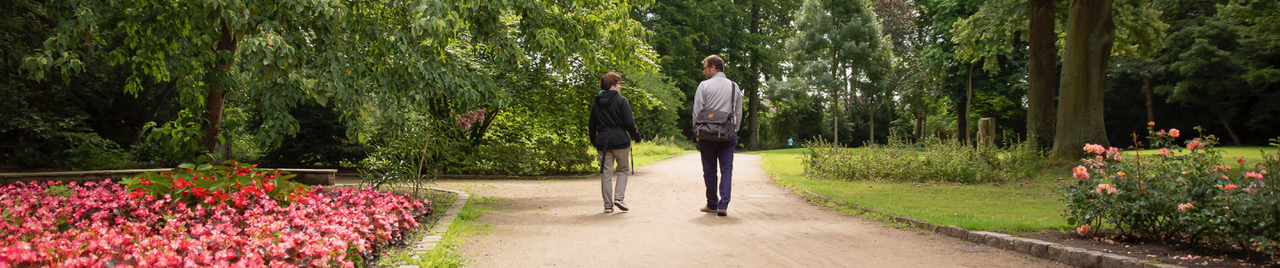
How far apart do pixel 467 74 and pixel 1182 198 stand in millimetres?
5989

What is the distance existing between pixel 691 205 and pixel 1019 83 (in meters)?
30.0

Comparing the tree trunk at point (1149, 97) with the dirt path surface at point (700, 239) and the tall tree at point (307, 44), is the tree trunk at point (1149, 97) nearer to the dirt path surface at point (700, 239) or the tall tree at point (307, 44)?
the dirt path surface at point (700, 239)

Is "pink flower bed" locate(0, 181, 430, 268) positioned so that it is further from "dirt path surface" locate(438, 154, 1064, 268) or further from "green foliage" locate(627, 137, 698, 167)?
"green foliage" locate(627, 137, 698, 167)

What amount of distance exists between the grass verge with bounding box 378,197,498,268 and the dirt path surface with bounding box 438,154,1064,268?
0.11 m

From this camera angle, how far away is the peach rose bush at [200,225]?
3.27 meters

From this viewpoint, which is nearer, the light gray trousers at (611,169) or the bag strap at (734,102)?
the bag strap at (734,102)

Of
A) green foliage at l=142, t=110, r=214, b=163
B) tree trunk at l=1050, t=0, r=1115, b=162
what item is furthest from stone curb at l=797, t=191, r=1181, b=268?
tree trunk at l=1050, t=0, r=1115, b=162

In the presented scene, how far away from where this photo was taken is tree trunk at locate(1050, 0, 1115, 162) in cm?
1398

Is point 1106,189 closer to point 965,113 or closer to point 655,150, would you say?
point 655,150

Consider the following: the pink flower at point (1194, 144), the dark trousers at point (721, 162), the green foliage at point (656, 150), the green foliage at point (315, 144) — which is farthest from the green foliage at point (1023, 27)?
the green foliage at point (315, 144)

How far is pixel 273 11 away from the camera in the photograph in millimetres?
6234

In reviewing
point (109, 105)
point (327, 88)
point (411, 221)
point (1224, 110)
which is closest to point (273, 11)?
point (327, 88)

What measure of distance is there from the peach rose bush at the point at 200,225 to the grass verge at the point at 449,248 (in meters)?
0.15

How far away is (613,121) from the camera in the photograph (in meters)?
7.67
